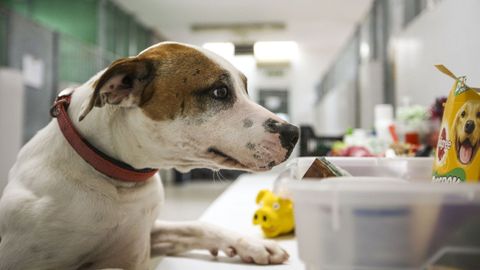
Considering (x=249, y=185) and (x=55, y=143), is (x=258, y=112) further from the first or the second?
(x=249, y=185)

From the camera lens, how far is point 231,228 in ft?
3.91

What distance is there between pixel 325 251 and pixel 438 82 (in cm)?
156

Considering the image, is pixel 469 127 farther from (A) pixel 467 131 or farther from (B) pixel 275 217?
(B) pixel 275 217

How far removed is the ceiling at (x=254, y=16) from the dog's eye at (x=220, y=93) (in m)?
4.77

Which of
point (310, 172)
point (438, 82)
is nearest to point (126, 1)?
point (438, 82)

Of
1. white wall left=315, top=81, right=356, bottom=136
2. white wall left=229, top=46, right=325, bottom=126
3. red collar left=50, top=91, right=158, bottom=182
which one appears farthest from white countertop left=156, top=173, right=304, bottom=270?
white wall left=229, top=46, right=325, bottom=126

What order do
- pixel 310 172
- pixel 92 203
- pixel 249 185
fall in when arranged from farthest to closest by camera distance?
pixel 249 185
pixel 92 203
pixel 310 172

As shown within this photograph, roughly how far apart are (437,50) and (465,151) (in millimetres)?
1437

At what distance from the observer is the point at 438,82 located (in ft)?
5.79

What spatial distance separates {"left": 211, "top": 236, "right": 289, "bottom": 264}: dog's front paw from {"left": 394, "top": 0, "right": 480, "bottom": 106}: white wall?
690mm

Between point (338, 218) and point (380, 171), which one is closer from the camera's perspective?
point (338, 218)

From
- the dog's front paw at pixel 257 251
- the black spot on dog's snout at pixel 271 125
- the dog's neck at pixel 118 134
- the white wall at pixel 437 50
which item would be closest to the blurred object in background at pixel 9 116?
the dog's neck at pixel 118 134

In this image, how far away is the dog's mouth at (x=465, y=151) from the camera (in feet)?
1.83

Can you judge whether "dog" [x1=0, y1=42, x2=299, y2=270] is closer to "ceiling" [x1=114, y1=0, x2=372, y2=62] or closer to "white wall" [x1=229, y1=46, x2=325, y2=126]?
"ceiling" [x1=114, y1=0, x2=372, y2=62]
